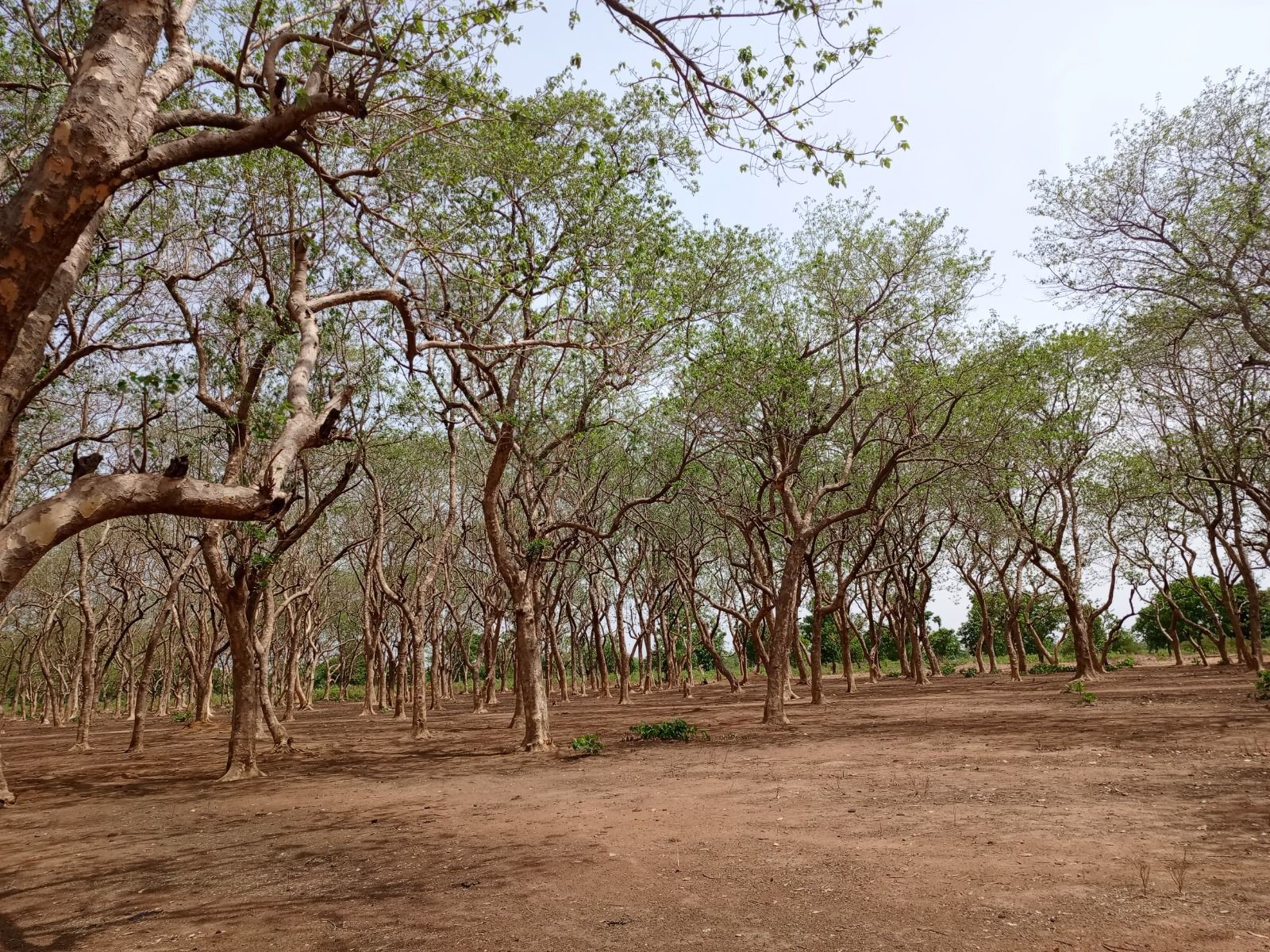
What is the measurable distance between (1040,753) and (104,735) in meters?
28.3

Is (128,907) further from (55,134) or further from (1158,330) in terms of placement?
(1158,330)

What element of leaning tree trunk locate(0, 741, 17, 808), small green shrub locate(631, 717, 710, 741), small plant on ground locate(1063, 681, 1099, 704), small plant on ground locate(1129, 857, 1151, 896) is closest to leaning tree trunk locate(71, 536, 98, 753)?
leaning tree trunk locate(0, 741, 17, 808)

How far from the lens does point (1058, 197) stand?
15578 mm

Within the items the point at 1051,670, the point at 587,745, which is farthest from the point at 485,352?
the point at 1051,670

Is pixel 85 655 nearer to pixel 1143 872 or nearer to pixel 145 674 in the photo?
pixel 145 674

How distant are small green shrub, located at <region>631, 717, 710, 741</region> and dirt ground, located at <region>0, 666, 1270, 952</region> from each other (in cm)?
68

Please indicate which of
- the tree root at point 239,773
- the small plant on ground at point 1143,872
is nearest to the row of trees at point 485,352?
the tree root at point 239,773

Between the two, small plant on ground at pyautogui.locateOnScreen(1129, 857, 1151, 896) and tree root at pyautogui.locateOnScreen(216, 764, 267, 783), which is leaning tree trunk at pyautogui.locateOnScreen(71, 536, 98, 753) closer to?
tree root at pyautogui.locateOnScreen(216, 764, 267, 783)

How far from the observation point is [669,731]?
53.1 ft

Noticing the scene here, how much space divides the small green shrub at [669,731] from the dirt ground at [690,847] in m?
0.68

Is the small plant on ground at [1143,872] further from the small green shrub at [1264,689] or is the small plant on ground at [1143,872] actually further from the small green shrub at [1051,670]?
the small green shrub at [1051,670]

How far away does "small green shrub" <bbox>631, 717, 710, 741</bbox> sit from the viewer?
633 inches

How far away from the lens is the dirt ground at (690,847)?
17.0ft

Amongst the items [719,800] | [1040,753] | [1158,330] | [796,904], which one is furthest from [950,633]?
[796,904]
